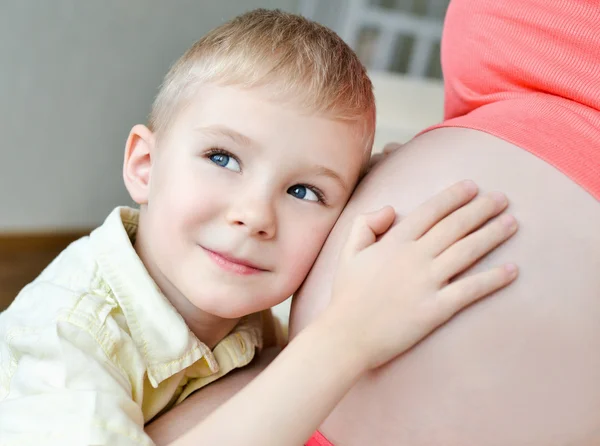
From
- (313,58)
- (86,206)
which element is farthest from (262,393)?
(86,206)

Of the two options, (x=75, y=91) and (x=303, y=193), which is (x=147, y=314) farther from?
(x=75, y=91)

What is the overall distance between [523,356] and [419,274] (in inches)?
5.0

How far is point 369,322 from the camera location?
0.66 meters

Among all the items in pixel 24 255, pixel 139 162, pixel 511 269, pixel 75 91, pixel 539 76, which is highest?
pixel 539 76

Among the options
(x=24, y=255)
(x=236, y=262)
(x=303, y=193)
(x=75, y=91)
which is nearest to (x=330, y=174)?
(x=303, y=193)

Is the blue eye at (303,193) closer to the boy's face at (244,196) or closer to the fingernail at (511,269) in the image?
the boy's face at (244,196)

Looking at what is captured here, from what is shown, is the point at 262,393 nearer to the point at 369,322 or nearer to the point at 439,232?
the point at 369,322

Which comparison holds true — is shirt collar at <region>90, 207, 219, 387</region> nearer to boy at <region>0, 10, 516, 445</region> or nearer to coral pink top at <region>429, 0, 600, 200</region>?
boy at <region>0, 10, 516, 445</region>

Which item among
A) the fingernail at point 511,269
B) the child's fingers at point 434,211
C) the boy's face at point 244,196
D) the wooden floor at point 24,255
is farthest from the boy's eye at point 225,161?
the wooden floor at point 24,255

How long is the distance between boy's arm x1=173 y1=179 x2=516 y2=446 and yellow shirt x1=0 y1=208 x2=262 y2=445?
109mm

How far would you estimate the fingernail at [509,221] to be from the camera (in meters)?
0.66

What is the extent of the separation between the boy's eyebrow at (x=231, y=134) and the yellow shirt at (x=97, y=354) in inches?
7.6

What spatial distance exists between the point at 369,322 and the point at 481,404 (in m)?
0.13

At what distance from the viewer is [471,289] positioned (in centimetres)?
64
